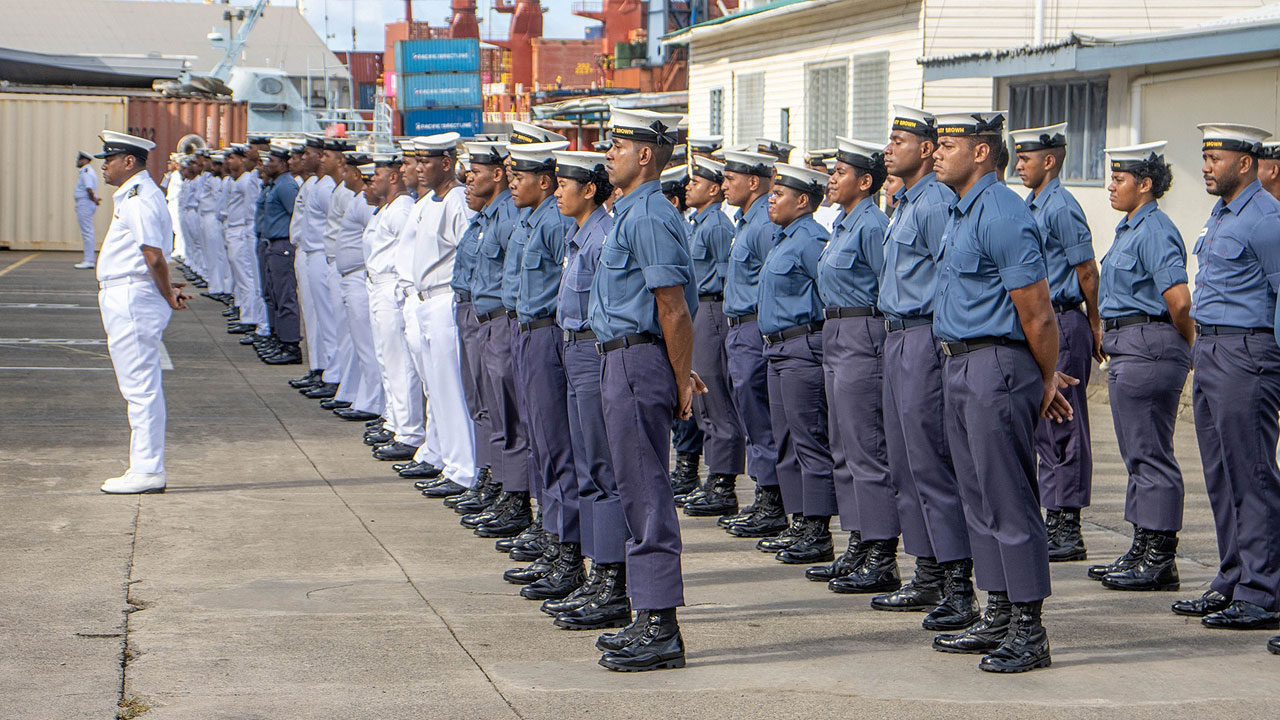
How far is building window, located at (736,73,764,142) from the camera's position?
25438 millimetres

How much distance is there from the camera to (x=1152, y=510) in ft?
24.3

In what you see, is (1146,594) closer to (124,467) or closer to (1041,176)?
(1041,176)

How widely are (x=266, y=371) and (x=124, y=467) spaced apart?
5626 mm

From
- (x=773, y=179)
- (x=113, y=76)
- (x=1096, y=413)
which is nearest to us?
(x=773, y=179)

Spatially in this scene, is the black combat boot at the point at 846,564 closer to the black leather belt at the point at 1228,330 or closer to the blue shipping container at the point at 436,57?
the black leather belt at the point at 1228,330

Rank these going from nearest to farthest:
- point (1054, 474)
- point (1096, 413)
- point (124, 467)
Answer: point (1054, 474), point (124, 467), point (1096, 413)

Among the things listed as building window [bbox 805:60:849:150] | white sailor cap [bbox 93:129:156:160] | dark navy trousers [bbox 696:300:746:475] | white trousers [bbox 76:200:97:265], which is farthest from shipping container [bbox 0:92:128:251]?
dark navy trousers [bbox 696:300:746:475]

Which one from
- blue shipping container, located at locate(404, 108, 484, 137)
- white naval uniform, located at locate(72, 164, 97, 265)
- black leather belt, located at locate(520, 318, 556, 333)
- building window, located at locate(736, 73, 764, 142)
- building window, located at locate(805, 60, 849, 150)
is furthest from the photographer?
blue shipping container, located at locate(404, 108, 484, 137)

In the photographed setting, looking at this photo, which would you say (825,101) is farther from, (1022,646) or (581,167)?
(1022,646)

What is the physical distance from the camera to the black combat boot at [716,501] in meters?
9.28

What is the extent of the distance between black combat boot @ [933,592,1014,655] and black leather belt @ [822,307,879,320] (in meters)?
1.65

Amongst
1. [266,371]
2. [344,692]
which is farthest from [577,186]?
[266,371]

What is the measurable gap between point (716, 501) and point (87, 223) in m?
22.5

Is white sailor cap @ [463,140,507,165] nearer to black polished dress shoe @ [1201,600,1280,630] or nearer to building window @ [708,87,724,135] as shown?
black polished dress shoe @ [1201,600,1280,630]
